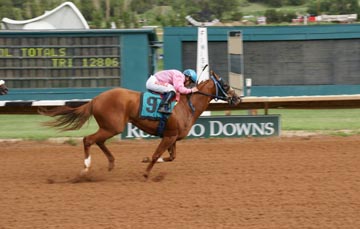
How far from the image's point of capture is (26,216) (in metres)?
8.45

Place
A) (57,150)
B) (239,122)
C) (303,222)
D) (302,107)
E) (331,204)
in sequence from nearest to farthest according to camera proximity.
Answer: (303,222) < (331,204) < (57,150) < (239,122) < (302,107)

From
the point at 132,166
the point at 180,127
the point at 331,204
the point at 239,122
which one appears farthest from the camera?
the point at 239,122

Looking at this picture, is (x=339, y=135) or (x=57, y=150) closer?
(x=57, y=150)

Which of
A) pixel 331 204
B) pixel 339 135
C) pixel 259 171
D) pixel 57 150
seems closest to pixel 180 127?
pixel 259 171

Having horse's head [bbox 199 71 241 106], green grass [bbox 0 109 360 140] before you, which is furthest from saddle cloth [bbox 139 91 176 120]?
green grass [bbox 0 109 360 140]

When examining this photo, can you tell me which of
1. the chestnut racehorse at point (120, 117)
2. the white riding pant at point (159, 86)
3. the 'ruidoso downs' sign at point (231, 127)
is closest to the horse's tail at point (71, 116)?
the chestnut racehorse at point (120, 117)

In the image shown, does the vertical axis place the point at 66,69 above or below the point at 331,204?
above

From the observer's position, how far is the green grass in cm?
1661

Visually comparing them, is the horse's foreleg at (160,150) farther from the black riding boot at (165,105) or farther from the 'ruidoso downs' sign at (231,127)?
the 'ruidoso downs' sign at (231,127)

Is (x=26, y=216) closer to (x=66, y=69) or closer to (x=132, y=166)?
(x=132, y=166)

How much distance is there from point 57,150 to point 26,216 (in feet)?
18.4

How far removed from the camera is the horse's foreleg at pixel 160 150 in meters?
10.6

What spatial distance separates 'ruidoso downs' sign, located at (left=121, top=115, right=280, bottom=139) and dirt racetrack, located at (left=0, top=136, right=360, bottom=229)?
32.6 inches

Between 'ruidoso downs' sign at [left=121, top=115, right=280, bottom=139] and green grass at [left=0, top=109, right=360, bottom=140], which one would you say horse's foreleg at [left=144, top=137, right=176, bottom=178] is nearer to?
'ruidoso downs' sign at [left=121, top=115, right=280, bottom=139]
